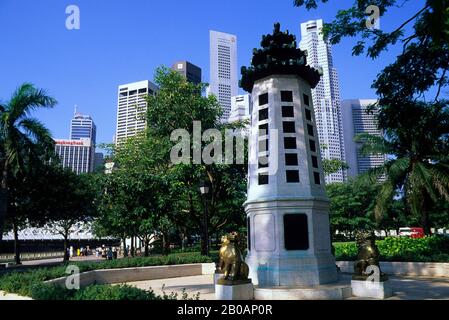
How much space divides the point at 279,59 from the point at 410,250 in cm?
1417

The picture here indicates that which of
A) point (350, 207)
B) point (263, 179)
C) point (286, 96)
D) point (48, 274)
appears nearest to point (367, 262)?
point (263, 179)

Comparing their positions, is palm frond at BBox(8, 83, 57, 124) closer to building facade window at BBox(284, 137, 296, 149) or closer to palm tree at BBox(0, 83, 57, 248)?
palm tree at BBox(0, 83, 57, 248)

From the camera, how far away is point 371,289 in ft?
39.1

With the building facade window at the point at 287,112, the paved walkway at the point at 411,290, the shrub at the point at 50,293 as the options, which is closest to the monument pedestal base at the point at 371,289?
the paved walkway at the point at 411,290

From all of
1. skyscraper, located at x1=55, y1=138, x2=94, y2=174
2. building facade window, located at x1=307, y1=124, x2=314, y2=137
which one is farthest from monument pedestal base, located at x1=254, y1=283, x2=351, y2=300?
skyscraper, located at x1=55, y1=138, x2=94, y2=174

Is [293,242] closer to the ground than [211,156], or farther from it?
closer to the ground

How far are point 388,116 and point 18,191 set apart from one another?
88.5ft

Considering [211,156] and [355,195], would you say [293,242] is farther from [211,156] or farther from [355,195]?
[355,195]

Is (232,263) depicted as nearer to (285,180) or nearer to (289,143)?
(285,180)

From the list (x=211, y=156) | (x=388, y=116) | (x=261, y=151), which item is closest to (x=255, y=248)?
(x=261, y=151)

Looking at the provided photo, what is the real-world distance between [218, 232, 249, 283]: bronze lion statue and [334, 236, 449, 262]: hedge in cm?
1101

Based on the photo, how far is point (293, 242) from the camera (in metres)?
13.9

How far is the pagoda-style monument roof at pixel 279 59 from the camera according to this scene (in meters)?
15.6

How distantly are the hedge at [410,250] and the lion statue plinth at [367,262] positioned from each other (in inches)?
324
